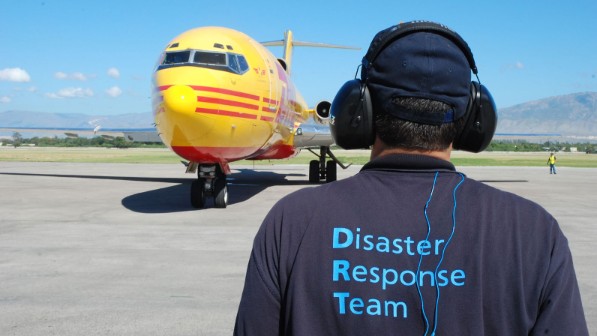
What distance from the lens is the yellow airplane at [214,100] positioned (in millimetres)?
11875

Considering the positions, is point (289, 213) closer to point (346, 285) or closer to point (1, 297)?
point (346, 285)

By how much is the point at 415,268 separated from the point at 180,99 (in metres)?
10.4

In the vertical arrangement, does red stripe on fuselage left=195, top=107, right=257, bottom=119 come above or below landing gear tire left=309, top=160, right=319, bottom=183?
above

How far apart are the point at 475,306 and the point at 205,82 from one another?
35.8ft

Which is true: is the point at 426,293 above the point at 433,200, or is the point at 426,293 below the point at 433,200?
below

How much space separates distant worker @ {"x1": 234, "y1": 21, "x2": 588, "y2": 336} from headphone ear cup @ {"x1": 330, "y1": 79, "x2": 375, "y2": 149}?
11cm

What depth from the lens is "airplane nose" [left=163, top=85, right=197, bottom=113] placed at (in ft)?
38.0

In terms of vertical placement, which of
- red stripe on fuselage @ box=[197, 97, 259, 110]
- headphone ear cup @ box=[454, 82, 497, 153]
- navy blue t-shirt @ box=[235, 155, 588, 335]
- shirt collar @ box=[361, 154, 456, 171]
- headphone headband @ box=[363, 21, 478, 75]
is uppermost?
red stripe on fuselage @ box=[197, 97, 259, 110]

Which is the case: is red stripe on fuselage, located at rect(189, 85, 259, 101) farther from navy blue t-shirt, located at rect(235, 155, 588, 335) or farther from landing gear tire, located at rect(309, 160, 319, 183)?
landing gear tire, located at rect(309, 160, 319, 183)

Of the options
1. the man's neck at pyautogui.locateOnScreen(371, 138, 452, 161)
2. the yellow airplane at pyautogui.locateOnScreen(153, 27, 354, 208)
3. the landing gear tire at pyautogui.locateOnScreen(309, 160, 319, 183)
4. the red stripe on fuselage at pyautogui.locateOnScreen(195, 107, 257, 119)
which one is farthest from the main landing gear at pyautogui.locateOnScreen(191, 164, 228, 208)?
the man's neck at pyautogui.locateOnScreen(371, 138, 452, 161)

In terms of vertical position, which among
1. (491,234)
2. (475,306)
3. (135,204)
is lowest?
(135,204)

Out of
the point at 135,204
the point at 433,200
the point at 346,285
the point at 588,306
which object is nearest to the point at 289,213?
the point at 346,285

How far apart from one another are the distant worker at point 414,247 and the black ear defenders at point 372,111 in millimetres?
21

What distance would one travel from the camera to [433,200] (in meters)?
1.71
